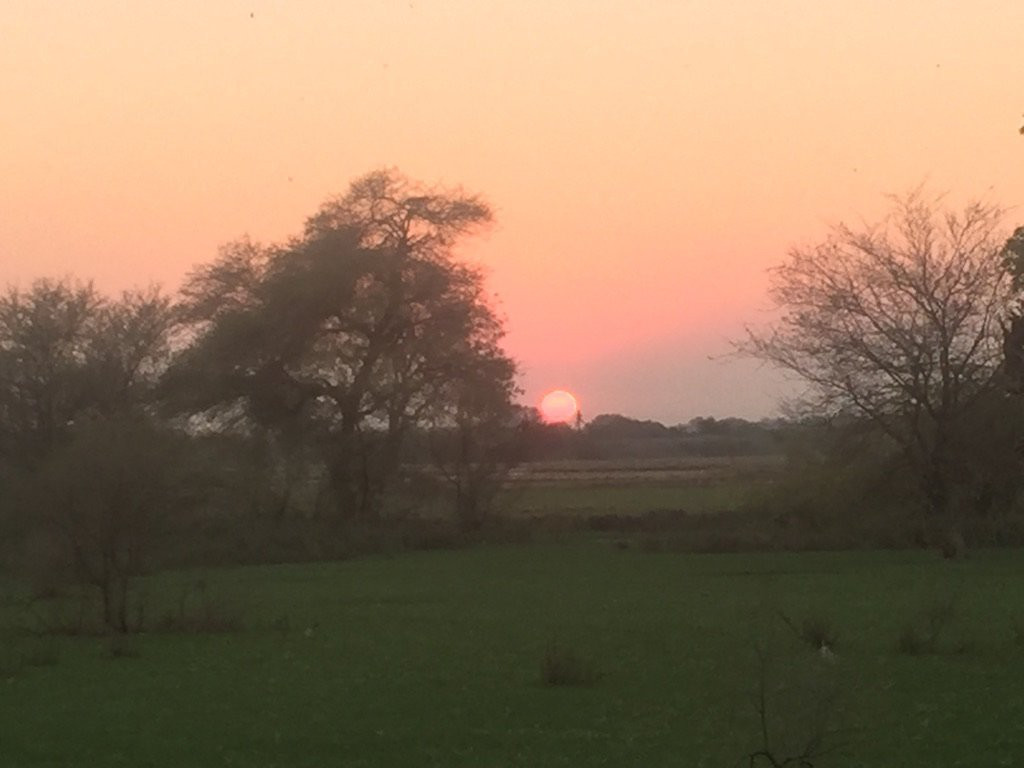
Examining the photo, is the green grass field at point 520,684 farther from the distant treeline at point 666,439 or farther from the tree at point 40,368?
the distant treeline at point 666,439

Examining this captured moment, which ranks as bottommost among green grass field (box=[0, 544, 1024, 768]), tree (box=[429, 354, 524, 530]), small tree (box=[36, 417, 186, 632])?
green grass field (box=[0, 544, 1024, 768])

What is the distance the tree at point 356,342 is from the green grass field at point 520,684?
28.5m

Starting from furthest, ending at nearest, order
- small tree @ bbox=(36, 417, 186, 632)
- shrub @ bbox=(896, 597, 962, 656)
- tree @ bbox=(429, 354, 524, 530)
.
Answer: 1. tree @ bbox=(429, 354, 524, 530)
2. small tree @ bbox=(36, 417, 186, 632)
3. shrub @ bbox=(896, 597, 962, 656)

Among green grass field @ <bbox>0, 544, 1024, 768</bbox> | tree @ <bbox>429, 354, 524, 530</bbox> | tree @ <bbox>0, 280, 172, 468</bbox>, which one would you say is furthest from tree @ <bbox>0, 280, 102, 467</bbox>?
green grass field @ <bbox>0, 544, 1024, 768</bbox>

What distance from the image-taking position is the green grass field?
14.1 metres

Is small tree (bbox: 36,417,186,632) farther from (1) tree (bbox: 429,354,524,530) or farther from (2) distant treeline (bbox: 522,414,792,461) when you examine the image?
(2) distant treeline (bbox: 522,414,792,461)

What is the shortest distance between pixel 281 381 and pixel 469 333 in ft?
27.5

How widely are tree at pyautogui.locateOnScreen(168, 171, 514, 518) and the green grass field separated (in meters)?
28.5

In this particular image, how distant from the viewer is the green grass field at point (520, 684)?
14.1m

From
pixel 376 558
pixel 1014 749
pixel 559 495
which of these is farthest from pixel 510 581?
pixel 559 495

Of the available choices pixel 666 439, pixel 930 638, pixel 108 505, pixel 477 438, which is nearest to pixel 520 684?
pixel 930 638

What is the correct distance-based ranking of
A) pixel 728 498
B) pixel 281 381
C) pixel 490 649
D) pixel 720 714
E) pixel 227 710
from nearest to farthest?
pixel 720 714
pixel 227 710
pixel 490 649
pixel 281 381
pixel 728 498

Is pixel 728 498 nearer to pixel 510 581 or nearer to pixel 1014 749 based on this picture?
pixel 510 581

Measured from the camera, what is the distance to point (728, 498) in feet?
225
